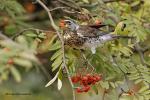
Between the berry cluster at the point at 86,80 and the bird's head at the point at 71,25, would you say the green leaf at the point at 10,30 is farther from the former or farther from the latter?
the berry cluster at the point at 86,80

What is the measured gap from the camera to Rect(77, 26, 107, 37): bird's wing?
3762mm

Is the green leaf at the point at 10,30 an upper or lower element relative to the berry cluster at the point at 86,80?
upper

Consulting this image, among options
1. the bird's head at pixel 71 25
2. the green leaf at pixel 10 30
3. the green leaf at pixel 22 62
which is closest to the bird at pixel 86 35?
the bird's head at pixel 71 25

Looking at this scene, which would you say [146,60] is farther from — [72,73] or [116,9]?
[72,73]

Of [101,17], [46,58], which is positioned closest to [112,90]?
[101,17]

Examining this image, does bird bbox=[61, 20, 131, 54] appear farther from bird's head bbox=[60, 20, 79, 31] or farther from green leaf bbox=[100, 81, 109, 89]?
green leaf bbox=[100, 81, 109, 89]

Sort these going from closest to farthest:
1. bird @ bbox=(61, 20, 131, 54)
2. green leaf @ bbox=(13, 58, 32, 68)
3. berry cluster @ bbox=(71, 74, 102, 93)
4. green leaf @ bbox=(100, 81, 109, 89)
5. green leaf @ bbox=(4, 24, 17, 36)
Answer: green leaf @ bbox=(13, 58, 32, 68) < berry cluster @ bbox=(71, 74, 102, 93) < green leaf @ bbox=(100, 81, 109, 89) < bird @ bbox=(61, 20, 131, 54) < green leaf @ bbox=(4, 24, 17, 36)

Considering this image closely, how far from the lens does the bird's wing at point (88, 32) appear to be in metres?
3.76

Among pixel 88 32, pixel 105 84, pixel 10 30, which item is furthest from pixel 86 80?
pixel 10 30

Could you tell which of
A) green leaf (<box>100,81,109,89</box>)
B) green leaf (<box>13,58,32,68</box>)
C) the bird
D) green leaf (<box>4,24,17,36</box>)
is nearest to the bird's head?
the bird

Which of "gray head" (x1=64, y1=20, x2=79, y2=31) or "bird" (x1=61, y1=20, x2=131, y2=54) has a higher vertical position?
"gray head" (x1=64, y1=20, x2=79, y2=31)

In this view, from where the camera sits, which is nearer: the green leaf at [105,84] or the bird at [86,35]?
the green leaf at [105,84]

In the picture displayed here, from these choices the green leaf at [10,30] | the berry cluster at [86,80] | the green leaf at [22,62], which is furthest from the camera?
the green leaf at [10,30]

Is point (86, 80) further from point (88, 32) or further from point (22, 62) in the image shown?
point (22, 62)
